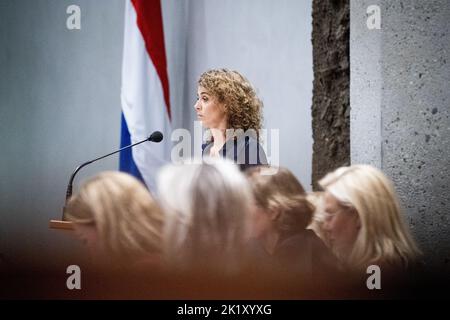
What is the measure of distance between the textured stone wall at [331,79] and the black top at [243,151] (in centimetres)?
30

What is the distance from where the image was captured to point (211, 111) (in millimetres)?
1947

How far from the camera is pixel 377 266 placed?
162cm

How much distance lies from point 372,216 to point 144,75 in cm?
141

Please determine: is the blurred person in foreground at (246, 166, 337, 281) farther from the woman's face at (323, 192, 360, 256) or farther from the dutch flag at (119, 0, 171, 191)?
the dutch flag at (119, 0, 171, 191)

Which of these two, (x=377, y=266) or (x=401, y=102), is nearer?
(x=377, y=266)

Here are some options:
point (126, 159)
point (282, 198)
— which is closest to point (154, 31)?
point (126, 159)

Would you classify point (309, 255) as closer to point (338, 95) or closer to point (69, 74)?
point (338, 95)

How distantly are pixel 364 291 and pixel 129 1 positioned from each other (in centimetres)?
159

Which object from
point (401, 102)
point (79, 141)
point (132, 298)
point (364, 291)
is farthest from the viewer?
point (79, 141)

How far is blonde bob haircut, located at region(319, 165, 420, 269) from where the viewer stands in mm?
1582

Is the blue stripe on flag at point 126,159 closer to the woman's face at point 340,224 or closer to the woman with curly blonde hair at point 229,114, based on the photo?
the woman with curly blonde hair at point 229,114

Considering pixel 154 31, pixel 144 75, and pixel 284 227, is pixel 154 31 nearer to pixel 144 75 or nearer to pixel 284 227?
pixel 144 75

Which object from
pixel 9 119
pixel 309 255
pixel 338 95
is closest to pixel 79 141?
pixel 9 119
